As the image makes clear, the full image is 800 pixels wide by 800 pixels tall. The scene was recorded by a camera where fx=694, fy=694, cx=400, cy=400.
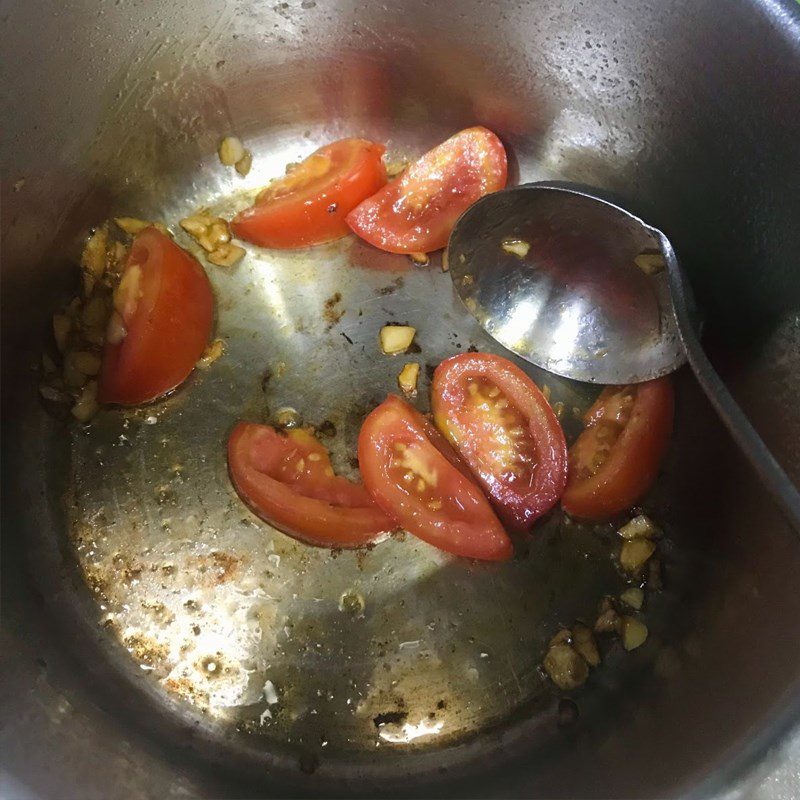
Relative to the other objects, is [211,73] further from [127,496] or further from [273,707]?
[273,707]

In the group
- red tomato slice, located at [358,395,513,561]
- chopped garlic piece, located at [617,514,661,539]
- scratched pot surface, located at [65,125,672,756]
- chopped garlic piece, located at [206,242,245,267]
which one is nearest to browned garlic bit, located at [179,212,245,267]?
chopped garlic piece, located at [206,242,245,267]

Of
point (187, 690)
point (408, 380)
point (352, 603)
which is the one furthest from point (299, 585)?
point (408, 380)

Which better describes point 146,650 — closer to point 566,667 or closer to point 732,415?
point 566,667

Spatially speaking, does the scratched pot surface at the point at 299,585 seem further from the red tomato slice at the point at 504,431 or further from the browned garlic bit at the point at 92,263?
the browned garlic bit at the point at 92,263

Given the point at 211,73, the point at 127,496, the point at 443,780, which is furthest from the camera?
the point at 211,73

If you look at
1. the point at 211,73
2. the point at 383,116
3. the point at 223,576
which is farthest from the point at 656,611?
the point at 211,73

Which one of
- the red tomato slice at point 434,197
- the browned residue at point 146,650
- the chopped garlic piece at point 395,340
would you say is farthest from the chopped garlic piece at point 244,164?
the browned residue at point 146,650
